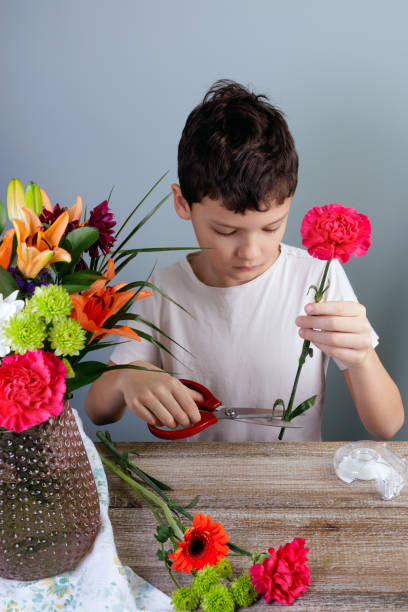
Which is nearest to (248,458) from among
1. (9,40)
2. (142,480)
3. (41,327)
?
(142,480)

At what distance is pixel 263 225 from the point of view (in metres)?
0.84

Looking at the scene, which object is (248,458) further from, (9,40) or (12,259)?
(9,40)

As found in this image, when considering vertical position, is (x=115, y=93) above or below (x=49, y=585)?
above

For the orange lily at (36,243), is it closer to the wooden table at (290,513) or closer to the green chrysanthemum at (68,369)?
the green chrysanthemum at (68,369)

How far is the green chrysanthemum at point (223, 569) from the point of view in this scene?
0.56m

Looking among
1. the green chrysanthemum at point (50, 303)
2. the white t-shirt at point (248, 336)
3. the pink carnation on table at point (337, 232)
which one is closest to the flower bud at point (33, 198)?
the green chrysanthemum at point (50, 303)

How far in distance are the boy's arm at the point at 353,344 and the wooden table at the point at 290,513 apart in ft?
0.43

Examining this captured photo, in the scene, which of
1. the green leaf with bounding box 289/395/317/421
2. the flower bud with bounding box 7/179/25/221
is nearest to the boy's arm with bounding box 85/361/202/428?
the green leaf with bounding box 289/395/317/421

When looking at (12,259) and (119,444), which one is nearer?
(12,259)

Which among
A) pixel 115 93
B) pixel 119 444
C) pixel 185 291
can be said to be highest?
pixel 115 93

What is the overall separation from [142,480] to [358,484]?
274mm

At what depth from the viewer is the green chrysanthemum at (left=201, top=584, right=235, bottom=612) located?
53 centimetres

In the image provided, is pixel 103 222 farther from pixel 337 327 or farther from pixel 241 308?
pixel 241 308

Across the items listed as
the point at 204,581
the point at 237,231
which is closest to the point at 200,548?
the point at 204,581
